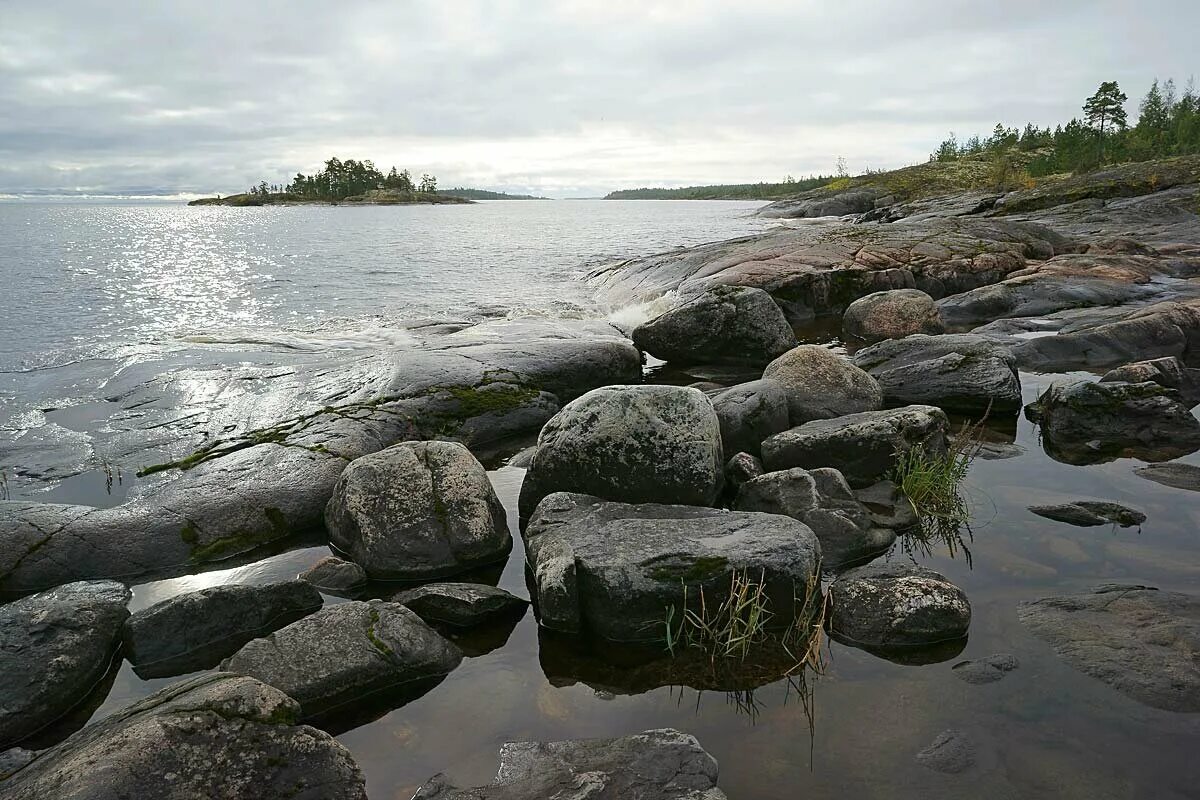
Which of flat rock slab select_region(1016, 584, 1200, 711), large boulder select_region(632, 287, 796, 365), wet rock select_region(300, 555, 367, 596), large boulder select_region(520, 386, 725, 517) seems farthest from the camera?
large boulder select_region(632, 287, 796, 365)

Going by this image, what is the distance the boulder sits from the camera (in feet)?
50.0

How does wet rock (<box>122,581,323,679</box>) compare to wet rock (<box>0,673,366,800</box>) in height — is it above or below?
below

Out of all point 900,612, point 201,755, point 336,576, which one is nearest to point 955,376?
point 900,612

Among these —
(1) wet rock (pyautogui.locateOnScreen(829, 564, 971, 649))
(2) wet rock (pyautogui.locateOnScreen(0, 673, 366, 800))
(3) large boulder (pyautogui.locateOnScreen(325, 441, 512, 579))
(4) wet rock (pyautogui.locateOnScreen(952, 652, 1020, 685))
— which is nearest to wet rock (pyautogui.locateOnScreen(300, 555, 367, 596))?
(3) large boulder (pyautogui.locateOnScreen(325, 441, 512, 579))

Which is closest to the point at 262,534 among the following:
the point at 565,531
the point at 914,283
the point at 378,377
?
the point at 565,531

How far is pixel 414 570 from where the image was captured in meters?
6.41

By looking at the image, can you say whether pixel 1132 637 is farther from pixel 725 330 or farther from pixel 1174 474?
pixel 725 330

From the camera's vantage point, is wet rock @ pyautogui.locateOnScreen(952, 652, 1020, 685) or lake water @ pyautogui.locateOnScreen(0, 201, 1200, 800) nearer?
lake water @ pyautogui.locateOnScreen(0, 201, 1200, 800)

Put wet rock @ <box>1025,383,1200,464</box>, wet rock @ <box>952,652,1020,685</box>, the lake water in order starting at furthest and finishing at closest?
wet rock @ <box>1025,383,1200,464</box>, wet rock @ <box>952,652,1020,685</box>, the lake water

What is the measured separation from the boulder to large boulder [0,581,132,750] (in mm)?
13875

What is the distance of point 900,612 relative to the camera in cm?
527

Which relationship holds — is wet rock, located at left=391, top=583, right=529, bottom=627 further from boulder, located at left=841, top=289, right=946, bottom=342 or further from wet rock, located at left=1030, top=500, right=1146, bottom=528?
boulder, located at left=841, top=289, right=946, bottom=342

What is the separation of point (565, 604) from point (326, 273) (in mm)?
30292

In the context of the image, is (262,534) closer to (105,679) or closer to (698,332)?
(105,679)
